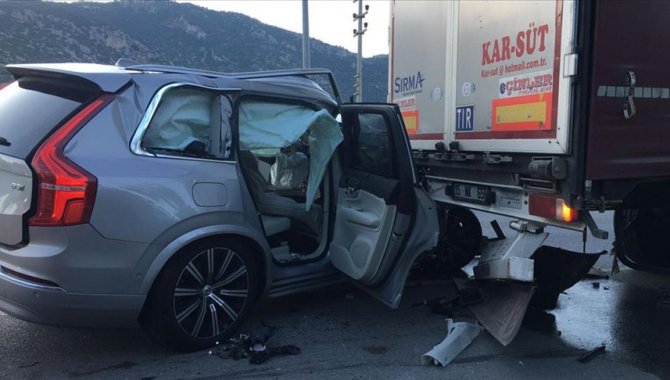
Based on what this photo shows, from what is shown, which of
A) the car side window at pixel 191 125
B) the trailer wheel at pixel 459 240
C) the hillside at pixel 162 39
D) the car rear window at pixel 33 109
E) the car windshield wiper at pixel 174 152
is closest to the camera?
the car rear window at pixel 33 109

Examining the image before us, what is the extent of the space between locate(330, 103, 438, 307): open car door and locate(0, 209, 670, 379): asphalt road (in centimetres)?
41

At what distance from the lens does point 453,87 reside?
14.7ft

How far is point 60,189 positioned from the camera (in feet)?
9.64

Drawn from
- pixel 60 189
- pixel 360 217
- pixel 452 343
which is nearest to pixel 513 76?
pixel 360 217

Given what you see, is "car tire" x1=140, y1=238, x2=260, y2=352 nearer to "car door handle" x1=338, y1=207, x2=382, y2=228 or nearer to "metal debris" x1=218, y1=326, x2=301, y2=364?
"metal debris" x1=218, y1=326, x2=301, y2=364

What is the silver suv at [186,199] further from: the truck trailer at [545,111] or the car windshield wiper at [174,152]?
the truck trailer at [545,111]

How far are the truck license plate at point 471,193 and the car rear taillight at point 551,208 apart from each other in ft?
1.55

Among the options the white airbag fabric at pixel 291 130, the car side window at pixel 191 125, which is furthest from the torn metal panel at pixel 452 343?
the car side window at pixel 191 125

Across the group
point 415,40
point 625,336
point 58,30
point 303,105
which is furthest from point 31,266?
point 58,30

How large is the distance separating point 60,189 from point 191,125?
102cm

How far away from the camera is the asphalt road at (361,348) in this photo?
133 inches

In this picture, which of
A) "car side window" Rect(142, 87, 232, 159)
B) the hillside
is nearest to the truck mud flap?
"car side window" Rect(142, 87, 232, 159)

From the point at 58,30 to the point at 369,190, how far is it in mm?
23803

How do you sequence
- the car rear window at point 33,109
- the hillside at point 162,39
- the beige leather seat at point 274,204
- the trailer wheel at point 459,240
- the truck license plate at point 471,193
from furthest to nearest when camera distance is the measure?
the hillside at point 162,39 < the trailer wheel at point 459,240 < the beige leather seat at point 274,204 < the truck license plate at point 471,193 < the car rear window at point 33,109
